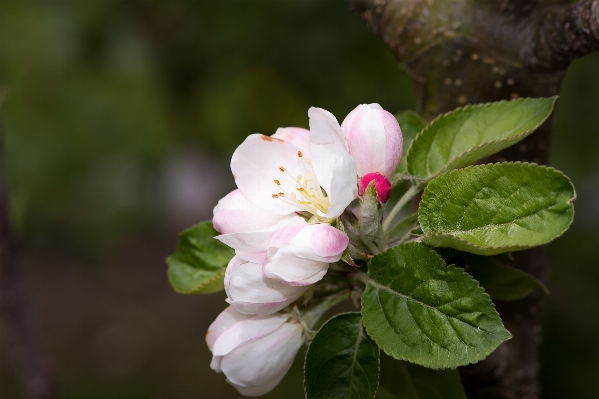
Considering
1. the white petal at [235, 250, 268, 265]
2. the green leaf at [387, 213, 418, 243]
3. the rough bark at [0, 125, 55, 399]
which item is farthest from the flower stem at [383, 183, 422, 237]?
the rough bark at [0, 125, 55, 399]

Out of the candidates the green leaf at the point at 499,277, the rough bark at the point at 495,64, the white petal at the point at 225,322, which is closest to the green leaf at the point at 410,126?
the rough bark at the point at 495,64

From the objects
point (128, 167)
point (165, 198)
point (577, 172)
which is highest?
point (577, 172)

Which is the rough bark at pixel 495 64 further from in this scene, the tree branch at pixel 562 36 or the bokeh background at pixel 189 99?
the bokeh background at pixel 189 99

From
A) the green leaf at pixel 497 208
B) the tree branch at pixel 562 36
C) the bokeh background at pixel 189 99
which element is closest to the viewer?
the green leaf at pixel 497 208

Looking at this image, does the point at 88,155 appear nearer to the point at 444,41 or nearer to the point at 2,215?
the point at 2,215

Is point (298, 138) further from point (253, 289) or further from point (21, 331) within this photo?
point (21, 331)

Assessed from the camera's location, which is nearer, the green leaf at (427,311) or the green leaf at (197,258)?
the green leaf at (427,311)

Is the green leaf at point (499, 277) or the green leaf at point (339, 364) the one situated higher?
the green leaf at point (499, 277)

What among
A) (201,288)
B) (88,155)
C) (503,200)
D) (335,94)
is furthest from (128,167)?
(503,200)

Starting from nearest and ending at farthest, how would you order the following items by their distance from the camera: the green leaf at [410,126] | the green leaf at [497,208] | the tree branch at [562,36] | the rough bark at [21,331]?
the green leaf at [497,208] → the tree branch at [562,36] → the green leaf at [410,126] → the rough bark at [21,331]
